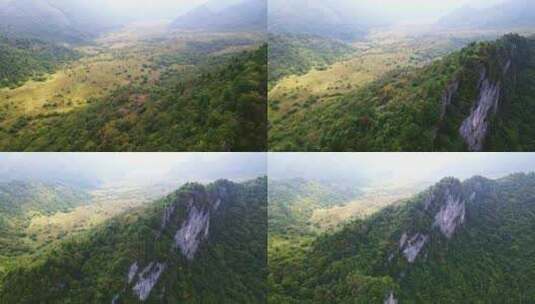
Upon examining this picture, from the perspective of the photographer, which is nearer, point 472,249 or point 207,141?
point 207,141

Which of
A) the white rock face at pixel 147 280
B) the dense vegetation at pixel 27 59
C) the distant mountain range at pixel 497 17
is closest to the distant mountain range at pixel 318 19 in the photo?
the distant mountain range at pixel 497 17

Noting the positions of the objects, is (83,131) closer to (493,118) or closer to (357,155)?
(357,155)

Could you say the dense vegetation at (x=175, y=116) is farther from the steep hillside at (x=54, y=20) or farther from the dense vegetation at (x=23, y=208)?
the steep hillside at (x=54, y=20)

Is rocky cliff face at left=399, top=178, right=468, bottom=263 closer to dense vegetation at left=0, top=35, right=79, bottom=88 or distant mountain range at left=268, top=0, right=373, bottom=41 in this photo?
distant mountain range at left=268, top=0, right=373, bottom=41

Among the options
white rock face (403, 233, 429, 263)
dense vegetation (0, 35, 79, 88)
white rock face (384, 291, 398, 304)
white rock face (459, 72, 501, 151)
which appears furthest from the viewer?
white rock face (403, 233, 429, 263)

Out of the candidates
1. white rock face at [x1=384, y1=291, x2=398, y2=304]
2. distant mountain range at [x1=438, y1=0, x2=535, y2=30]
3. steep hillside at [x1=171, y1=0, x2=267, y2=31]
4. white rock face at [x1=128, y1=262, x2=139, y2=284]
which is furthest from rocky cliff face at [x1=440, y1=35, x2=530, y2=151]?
white rock face at [x1=128, y1=262, x2=139, y2=284]

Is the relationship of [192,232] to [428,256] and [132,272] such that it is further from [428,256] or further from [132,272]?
[428,256]

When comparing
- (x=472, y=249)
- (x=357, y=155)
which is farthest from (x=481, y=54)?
(x=472, y=249)
